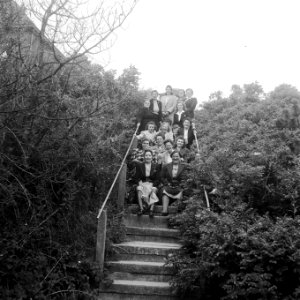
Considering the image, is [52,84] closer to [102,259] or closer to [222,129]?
Result: [102,259]

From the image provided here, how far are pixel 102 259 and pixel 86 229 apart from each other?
0.70 meters

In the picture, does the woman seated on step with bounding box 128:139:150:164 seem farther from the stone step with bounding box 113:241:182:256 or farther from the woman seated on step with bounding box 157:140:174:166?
the stone step with bounding box 113:241:182:256

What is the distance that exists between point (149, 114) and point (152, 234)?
587cm

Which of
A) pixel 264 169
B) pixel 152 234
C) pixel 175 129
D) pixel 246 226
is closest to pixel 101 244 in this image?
pixel 152 234

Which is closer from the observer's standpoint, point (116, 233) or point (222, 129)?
point (116, 233)

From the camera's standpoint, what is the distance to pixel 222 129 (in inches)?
529

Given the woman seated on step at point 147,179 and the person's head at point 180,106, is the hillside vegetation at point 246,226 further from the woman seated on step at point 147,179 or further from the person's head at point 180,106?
the person's head at point 180,106

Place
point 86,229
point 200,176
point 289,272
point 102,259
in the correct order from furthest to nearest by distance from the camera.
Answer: point 200,176, point 86,229, point 102,259, point 289,272

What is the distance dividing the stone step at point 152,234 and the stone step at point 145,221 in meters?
0.43

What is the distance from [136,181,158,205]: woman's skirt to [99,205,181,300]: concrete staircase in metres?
0.24

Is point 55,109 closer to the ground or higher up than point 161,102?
closer to the ground

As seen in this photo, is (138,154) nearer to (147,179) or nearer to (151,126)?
(147,179)

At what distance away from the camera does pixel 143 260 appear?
7.32 m

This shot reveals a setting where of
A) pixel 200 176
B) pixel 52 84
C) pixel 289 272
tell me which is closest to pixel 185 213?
pixel 200 176
